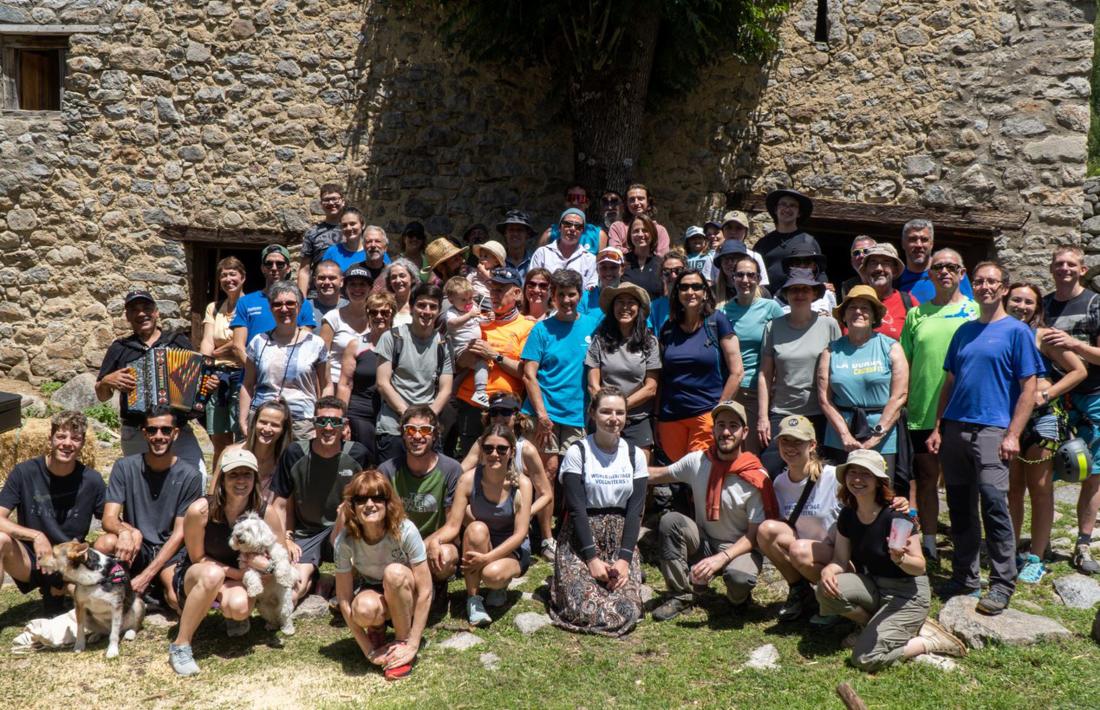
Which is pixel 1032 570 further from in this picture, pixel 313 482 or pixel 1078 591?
pixel 313 482

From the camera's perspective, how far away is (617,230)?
755cm

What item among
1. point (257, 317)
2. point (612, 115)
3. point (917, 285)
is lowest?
point (257, 317)

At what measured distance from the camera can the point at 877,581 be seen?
14.9ft

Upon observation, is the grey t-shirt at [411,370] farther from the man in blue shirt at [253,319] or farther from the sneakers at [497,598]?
the sneakers at [497,598]

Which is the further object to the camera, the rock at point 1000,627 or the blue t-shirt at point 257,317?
the blue t-shirt at point 257,317

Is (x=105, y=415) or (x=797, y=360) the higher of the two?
(x=797, y=360)

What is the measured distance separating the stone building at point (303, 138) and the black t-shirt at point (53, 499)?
4.58 m

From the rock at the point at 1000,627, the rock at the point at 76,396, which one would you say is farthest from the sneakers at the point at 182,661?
the rock at the point at 76,396

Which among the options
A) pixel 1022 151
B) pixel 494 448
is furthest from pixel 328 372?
pixel 1022 151

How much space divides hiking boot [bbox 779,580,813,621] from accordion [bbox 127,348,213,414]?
3556 millimetres

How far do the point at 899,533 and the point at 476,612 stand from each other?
2.11 meters

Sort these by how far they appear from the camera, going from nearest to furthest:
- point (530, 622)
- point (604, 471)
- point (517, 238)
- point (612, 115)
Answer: point (530, 622)
point (604, 471)
point (517, 238)
point (612, 115)

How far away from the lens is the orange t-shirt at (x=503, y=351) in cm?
595

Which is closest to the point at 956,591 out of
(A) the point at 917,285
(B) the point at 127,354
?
A: (A) the point at 917,285
